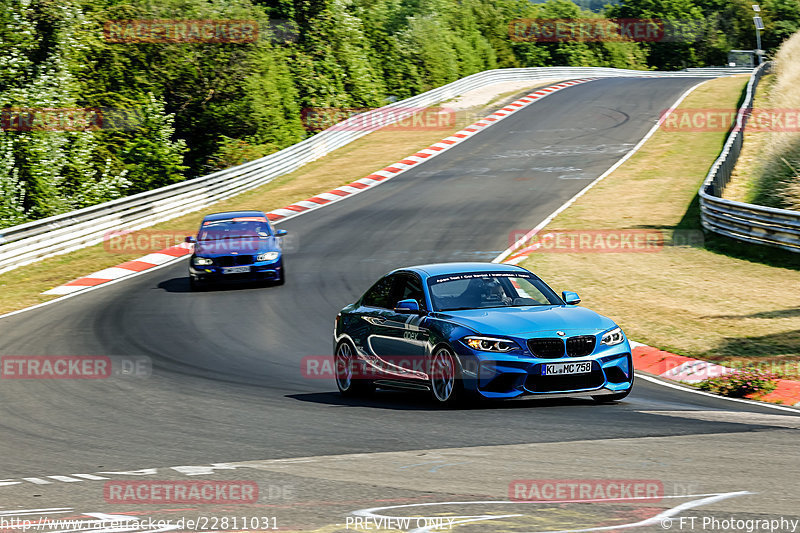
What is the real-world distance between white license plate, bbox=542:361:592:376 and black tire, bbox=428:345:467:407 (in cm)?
81

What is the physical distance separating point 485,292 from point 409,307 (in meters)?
0.87

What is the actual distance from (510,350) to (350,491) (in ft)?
10.7

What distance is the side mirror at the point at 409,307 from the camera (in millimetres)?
10367

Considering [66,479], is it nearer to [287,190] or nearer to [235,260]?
[235,260]

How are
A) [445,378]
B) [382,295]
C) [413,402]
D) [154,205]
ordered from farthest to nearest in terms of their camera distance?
1. [154,205]
2. [382,295]
3. [413,402]
4. [445,378]

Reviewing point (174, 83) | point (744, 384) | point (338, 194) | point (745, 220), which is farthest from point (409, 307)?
point (174, 83)

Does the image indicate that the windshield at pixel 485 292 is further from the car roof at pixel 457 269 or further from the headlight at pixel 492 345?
the headlight at pixel 492 345

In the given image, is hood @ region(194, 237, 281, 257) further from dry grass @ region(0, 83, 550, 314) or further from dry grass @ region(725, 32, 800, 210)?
dry grass @ region(725, 32, 800, 210)

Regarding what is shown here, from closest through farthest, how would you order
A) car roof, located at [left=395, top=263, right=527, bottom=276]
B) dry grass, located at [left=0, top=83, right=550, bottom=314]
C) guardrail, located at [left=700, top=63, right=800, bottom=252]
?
car roof, located at [left=395, top=263, right=527, bottom=276] → guardrail, located at [left=700, top=63, right=800, bottom=252] → dry grass, located at [left=0, top=83, right=550, bottom=314]

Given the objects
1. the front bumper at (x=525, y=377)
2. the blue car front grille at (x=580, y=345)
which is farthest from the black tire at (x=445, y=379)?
the blue car front grille at (x=580, y=345)

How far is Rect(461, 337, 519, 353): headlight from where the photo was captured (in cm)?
948

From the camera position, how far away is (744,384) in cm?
1069

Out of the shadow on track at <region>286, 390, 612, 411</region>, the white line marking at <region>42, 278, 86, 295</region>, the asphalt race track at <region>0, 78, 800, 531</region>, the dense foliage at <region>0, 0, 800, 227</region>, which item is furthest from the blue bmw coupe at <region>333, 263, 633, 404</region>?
the dense foliage at <region>0, 0, 800, 227</region>

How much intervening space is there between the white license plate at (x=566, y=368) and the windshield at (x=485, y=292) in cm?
117
